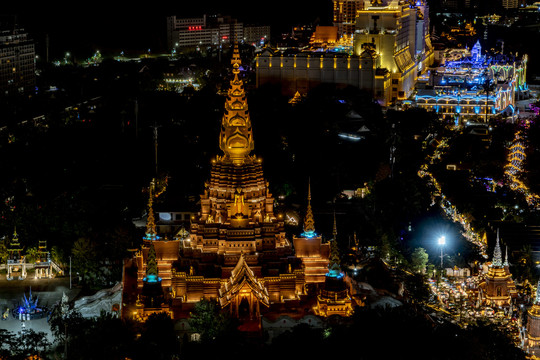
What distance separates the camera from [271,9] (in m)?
120

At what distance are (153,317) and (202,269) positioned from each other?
2.40 m

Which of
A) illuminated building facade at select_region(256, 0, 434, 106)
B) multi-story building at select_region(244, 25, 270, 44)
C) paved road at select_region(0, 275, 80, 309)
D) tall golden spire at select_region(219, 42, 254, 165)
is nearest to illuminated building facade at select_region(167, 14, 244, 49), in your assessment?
multi-story building at select_region(244, 25, 270, 44)

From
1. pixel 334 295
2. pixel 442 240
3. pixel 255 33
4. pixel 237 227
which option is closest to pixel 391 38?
pixel 442 240

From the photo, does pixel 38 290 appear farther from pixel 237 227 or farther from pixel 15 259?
pixel 237 227

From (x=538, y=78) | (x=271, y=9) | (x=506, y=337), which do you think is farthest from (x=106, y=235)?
(x=271, y=9)

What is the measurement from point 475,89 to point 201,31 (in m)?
50.8

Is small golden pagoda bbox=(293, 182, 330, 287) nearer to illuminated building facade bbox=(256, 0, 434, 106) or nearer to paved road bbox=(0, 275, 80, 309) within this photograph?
paved road bbox=(0, 275, 80, 309)

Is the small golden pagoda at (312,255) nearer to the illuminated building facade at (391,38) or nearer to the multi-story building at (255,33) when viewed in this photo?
the illuminated building facade at (391,38)

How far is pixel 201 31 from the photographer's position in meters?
101

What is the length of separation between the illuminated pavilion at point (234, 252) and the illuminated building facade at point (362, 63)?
111 ft

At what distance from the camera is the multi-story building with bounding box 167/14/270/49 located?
100562 mm

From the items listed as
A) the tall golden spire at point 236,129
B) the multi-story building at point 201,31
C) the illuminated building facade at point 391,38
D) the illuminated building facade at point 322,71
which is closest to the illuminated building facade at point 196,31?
the multi-story building at point 201,31

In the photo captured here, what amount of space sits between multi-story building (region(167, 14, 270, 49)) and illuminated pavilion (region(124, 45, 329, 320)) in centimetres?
7719

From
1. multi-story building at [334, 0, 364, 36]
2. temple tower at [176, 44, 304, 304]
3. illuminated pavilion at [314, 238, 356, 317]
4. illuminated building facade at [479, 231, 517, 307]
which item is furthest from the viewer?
multi-story building at [334, 0, 364, 36]
